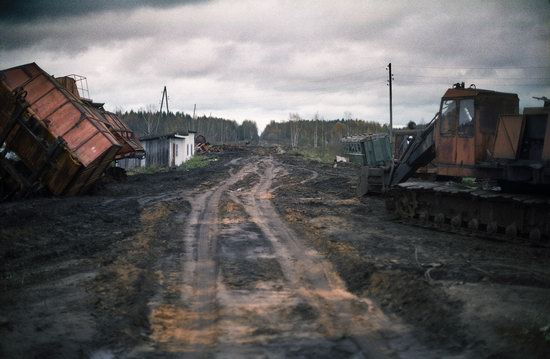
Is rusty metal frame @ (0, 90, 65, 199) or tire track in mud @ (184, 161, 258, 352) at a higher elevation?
rusty metal frame @ (0, 90, 65, 199)

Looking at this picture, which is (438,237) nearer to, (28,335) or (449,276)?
(449,276)

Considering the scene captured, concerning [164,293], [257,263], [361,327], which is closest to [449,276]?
[361,327]

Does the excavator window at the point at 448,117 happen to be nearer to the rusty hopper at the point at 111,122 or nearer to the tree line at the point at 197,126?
the rusty hopper at the point at 111,122

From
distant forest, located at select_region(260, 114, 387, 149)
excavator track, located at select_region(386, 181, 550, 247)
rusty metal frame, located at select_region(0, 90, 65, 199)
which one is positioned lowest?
excavator track, located at select_region(386, 181, 550, 247)

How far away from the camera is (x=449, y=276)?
764 centimetres

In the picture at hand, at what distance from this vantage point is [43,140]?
52.6ft

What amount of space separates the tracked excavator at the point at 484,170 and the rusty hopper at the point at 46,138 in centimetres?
1057

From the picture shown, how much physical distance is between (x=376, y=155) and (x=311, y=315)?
88.1 feet

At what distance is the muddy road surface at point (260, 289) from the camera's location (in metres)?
5.35

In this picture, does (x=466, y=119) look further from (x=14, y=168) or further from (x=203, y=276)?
(x=14, y=168)

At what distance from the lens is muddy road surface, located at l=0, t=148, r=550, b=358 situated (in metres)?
5.35

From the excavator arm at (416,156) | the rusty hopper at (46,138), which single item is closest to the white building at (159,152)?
the rusty hopper at (46,138)

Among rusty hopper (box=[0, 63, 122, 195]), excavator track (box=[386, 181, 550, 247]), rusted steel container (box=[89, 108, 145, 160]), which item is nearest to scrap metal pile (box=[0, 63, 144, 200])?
rusty hopper (box=[0, 63, 122, 195])

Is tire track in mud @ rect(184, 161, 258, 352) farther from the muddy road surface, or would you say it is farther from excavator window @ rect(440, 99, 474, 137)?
excavator window @ rect(440, 99, 474, 137)
